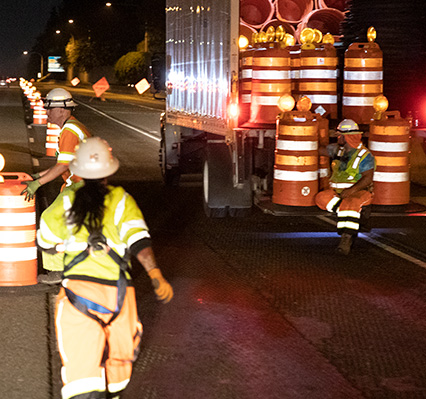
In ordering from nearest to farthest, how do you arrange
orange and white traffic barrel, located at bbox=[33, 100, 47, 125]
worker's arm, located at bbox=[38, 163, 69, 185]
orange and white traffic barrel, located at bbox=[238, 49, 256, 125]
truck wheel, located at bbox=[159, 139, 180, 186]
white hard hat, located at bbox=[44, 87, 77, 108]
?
worker's arm, located at bbox=[38, 163, 69, 185] < white hard hat, located at bbox=[44, 87, 77, 108] < orange and white traffic barrel, located at bbox=[238, 49, 256, 125] < truck wheel, located at bbox=[159, 139, 180, 186] < orange and white traffic barrel, located at bbox=[33, 100, 47, 125]

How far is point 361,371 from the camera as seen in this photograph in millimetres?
6188

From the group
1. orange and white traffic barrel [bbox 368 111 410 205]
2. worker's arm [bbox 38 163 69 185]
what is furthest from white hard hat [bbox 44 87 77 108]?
orange and white traffic barrel [bbox 368 111 410 205]

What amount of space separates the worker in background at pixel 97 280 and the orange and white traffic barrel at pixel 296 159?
580 cm

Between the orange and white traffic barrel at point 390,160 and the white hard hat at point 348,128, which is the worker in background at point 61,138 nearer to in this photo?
the white hard hat at point 348,128

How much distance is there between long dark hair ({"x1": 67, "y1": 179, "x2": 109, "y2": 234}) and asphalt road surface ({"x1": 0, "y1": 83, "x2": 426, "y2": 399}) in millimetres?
1635

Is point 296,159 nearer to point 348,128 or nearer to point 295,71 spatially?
point 348,128

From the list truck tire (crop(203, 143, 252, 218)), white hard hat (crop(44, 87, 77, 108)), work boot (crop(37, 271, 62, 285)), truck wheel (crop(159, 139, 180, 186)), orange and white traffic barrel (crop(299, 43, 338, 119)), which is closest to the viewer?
white hard hat (crop(44, 87, 77, 108))

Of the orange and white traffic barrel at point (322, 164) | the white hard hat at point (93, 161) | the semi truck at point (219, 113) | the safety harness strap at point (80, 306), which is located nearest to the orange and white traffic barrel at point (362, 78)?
the semi truck at point (219, 113)

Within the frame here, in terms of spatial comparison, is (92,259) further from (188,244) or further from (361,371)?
(188,244)

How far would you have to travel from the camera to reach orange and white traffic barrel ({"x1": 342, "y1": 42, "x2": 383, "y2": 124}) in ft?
36.2

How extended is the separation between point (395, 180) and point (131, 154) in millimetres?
13220

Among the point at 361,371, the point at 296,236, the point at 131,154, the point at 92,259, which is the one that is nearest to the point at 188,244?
the point at 296,236

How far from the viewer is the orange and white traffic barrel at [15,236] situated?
8.32 metres

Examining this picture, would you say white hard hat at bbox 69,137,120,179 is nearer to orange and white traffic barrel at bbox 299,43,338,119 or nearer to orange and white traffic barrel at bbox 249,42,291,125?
orange and white traffic barrel at bbox 249,42,291,125
